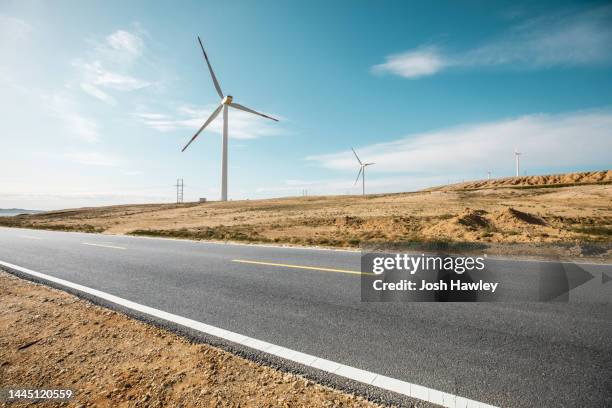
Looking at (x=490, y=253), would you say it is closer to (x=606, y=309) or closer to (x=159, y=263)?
(x=606, y=309)

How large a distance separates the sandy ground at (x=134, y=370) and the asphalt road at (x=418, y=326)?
0.67 m

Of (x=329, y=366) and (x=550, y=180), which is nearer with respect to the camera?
(x=329, y=366)

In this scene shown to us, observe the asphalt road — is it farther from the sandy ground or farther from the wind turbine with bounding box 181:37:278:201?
the wind turbine with bounding box 181:37:278:201

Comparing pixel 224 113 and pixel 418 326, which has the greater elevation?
pixel 224 113

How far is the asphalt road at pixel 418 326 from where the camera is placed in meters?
3.08

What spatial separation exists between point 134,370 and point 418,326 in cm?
353

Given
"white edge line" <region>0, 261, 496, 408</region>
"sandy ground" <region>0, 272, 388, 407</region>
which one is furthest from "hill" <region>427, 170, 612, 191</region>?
"sandy ground" <region>0, 272, 388, 407</region>

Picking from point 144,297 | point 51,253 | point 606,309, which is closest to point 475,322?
point 606,309

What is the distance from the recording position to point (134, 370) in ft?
11.2

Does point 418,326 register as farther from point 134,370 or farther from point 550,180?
point 550,180

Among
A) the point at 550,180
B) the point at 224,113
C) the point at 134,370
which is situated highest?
the point at 224,113

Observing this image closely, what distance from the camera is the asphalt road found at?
3.08 m

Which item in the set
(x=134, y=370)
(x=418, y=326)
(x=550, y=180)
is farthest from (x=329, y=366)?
(x=550, y=180)

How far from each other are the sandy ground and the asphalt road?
674mm
